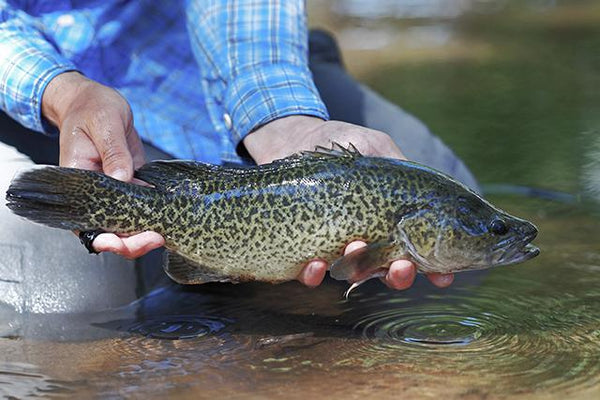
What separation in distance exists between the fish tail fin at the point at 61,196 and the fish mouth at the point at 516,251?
1.25m

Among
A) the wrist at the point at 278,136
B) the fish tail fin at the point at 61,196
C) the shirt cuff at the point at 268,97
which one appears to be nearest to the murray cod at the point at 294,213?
the fish tail fin at the point at 61,196

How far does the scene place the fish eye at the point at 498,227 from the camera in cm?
346

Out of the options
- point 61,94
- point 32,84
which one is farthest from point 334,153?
point 32,84

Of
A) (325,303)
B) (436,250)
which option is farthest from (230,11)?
(436,250)

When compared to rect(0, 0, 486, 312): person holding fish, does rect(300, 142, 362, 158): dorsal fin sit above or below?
below

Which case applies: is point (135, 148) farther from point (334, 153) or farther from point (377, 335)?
point (377, 335)

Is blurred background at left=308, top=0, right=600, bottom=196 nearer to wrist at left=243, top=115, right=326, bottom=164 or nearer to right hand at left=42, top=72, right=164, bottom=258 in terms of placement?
wrist at left=243, top=115, right=326, bottom=164

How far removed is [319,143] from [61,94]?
3.26ft

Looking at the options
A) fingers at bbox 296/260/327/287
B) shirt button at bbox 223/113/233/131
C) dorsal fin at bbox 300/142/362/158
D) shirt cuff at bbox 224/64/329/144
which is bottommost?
fingers at bbox 296/260/327/287

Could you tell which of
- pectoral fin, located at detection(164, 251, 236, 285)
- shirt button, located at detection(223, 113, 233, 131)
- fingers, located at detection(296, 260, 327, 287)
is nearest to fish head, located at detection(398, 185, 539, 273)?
fingers, located at detection(296, 260, 327, 287)

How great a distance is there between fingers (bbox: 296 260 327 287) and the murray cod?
21mm

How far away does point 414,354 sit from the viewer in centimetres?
355

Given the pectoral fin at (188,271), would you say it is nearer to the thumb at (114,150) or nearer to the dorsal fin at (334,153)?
the thumb at (114,150)

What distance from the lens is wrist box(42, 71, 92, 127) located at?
4008 millimetres
